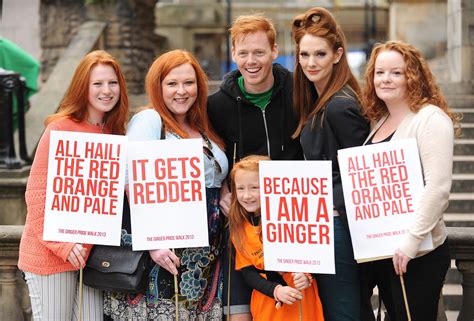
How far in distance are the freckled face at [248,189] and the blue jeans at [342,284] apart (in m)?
0.45

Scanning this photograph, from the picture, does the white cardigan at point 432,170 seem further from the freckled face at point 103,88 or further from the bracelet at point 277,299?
the freckled face at point 103,88

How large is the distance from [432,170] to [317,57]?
92 cm

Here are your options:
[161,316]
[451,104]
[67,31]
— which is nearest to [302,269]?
[161,316]

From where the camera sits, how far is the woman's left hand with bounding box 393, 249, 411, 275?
3990 millimetres

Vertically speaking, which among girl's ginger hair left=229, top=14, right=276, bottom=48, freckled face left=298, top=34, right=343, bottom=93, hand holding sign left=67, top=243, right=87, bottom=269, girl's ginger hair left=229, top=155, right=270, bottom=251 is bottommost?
hand holding sign left=67, top=243, right=87, bottom=269

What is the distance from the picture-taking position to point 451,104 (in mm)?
10531

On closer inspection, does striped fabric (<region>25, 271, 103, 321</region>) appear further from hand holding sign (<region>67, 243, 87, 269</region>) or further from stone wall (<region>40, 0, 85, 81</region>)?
stone wall (<region>40, 0, 85, 81</region>)

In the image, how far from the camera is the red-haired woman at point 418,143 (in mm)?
3945

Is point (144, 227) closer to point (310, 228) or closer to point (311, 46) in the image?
point (310, 228)

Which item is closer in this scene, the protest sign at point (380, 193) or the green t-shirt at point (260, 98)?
the protest sign at point (380, 193)

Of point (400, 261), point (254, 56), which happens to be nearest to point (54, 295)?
point (254, 56)

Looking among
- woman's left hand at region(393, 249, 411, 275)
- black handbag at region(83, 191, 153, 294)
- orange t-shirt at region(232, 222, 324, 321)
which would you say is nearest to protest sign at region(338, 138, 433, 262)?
woman's left hand at region(393, 249, 411, 275)

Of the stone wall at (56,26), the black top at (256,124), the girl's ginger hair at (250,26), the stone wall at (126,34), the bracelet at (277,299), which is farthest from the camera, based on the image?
the stone wall at (56,26)

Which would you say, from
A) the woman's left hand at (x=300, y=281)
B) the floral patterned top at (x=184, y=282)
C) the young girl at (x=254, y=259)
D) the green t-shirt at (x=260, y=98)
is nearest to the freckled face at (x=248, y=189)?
the young girl at (x=254, y=259)
